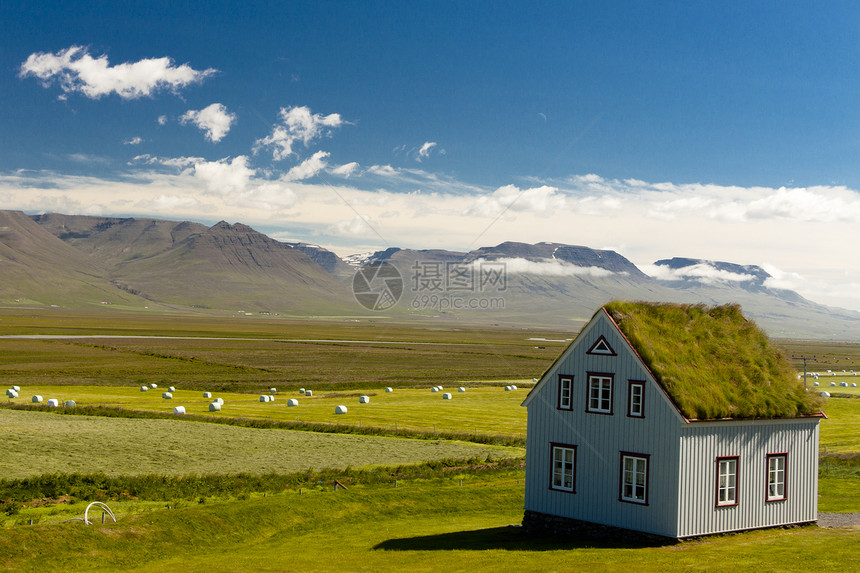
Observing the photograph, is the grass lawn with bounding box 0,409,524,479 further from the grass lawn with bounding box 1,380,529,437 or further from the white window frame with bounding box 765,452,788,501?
the white window frame with bounding box 765,452,788,501

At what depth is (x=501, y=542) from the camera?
31953 mm

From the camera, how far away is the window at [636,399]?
31188 mm

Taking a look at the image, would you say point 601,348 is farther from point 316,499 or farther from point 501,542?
point 316,499

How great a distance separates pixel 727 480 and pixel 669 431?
358cm

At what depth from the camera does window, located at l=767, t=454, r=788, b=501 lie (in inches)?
1267

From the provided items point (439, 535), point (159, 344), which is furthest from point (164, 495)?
point (159, 344)

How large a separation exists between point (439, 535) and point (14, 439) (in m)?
36.4

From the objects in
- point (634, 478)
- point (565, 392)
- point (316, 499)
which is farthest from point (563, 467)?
point (316, 499)

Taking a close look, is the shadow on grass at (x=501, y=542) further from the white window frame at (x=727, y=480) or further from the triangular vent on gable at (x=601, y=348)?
the triangular vent on gable at (x=601, y=348)

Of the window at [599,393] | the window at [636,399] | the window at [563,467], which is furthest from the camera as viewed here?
the window at [563,467]

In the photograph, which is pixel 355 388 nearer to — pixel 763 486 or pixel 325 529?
pixel 325 529

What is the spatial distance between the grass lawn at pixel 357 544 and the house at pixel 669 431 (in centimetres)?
134

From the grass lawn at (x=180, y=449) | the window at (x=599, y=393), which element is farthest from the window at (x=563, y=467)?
the grass lawn at (x=180, y=449)

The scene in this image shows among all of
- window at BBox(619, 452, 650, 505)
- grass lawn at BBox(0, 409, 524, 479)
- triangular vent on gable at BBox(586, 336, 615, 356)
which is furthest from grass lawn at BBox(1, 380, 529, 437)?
window at BBox(619, 452, 650, 505)
